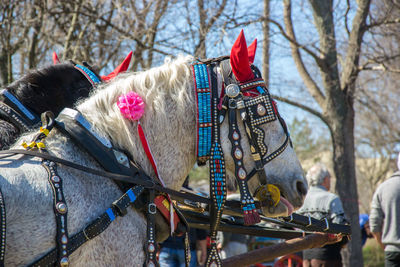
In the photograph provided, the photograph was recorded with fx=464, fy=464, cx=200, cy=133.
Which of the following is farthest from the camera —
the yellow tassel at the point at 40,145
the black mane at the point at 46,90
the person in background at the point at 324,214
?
the person in background at the point at 324,214

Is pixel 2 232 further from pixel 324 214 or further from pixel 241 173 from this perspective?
pixel 324 214

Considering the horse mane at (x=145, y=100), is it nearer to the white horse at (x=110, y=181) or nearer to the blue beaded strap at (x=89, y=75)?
the white horse at (x=110, y=181)

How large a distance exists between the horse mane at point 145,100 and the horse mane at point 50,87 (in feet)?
1.91

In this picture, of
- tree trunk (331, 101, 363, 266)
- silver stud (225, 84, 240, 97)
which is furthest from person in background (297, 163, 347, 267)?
silver stud (225, 84, 240, 97)

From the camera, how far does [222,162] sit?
238 centimetres

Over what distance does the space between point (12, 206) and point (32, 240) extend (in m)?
0.15

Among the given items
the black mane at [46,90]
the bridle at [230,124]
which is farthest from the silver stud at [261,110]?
the black mane at [46,90]

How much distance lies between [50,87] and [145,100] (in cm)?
94

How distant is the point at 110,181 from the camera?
2.09 meters

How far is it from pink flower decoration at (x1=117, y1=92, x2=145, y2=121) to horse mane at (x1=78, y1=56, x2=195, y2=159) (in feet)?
0.10

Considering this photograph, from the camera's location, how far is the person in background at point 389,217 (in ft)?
17.3

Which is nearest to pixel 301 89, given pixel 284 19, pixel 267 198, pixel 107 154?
pixel 284 19

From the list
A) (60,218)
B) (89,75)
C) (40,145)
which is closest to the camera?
(60,218)

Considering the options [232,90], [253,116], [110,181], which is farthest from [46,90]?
[253,116]
